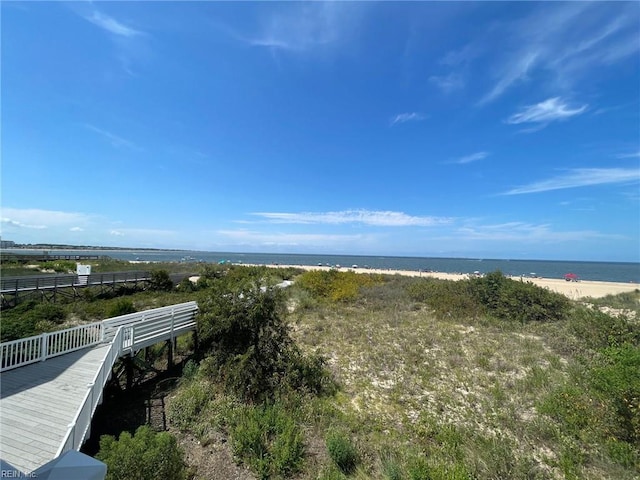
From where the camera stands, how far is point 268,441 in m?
5.98

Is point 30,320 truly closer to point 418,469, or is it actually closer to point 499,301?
point 418,469

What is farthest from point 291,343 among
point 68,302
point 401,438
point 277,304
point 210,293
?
point 68,302

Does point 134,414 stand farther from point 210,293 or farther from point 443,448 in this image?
point 443,448

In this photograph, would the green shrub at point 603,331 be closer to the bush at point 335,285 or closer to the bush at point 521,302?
the bush at point 521,302

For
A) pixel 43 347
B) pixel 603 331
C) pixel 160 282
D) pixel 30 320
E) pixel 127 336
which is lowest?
pixel 30 320

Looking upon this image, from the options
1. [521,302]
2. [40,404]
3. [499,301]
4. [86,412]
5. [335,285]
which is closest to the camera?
[86,412]

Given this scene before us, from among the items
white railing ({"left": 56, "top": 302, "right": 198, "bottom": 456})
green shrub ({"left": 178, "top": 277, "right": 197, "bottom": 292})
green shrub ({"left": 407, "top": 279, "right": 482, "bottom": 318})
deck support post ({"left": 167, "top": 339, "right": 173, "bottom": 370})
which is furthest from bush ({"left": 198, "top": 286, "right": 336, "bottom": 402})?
green shrub ({"left": 178, "top": 277, "right": 197, "bottom": 292})

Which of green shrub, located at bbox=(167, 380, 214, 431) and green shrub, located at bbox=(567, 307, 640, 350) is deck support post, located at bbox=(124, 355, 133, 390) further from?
green shrub, located at bbox=(567, 307, 640, 350)

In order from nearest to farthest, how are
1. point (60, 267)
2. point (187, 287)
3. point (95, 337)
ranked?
point (95, 337)
point (187, 287)
point (60, 267)

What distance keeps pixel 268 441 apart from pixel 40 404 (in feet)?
16.0

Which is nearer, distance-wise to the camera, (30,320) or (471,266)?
(30,320)

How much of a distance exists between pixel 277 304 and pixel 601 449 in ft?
25.0

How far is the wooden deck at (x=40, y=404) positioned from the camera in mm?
5032

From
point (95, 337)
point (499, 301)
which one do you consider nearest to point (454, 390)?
point (499, 301)
